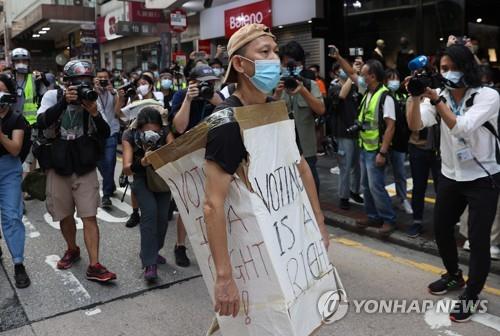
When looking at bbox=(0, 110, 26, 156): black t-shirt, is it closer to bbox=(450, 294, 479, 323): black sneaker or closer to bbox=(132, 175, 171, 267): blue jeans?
bbox=(132, 175, 171, 267): blue jeans

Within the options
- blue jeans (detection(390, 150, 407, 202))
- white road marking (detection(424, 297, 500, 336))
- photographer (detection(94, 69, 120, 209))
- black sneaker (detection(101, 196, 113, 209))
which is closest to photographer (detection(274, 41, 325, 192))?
blue jeans (detection(390, 150, 407, 202))

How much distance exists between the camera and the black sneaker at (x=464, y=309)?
11.5ft

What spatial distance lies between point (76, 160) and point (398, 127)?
132 inches

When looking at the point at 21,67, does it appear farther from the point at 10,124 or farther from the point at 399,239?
the point at 399,239

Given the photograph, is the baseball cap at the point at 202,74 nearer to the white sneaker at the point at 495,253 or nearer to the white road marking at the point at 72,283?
→ the white road marking at the point at 72,283

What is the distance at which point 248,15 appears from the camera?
41.5 ft

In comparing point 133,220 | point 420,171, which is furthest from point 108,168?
point 420,171

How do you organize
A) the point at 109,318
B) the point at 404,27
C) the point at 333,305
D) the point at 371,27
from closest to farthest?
the point at 333,305 < the point at 109,318 < the point at 404,27 < the point at 371,27

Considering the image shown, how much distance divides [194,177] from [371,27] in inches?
366

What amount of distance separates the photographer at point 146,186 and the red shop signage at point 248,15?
26.6 ft

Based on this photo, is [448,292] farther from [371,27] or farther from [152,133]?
[371,27]

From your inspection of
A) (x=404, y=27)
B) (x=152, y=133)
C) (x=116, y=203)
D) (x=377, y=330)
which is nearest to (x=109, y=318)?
(x=152, y=133)

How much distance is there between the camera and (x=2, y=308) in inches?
156

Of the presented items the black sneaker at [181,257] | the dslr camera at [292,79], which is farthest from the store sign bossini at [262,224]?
the black sneaker at [181,257]
